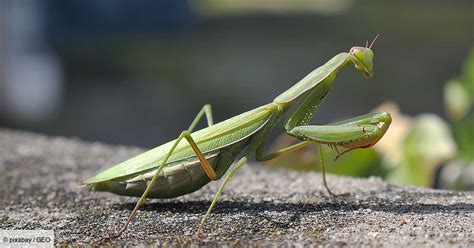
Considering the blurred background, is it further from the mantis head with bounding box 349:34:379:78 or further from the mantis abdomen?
the mantis abdomen

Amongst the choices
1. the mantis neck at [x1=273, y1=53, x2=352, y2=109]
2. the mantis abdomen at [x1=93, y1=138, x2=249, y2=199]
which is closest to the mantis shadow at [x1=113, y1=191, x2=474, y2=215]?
the mantis abdomen at [x1=93, y1=138, x2=249, y2=199]

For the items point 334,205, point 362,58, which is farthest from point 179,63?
point 362,58

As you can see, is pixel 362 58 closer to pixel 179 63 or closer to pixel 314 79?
pixel 314 79

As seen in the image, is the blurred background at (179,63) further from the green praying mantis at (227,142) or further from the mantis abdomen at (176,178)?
the mantis abdomen at (176,178)

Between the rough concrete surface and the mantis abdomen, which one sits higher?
the mantis abdomen

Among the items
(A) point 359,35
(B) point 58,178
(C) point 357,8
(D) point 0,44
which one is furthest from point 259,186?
(C) point 357,8

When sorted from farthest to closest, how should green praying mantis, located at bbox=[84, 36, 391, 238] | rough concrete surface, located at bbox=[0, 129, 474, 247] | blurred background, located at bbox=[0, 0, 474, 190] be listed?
blurred background, located at bbox=[0, 0, 474, 190] < green praying mantis, located at bbox=[84, 36, 391, 238] < rough concrete surface, located at bbox=[0, 129, 474, 247]
